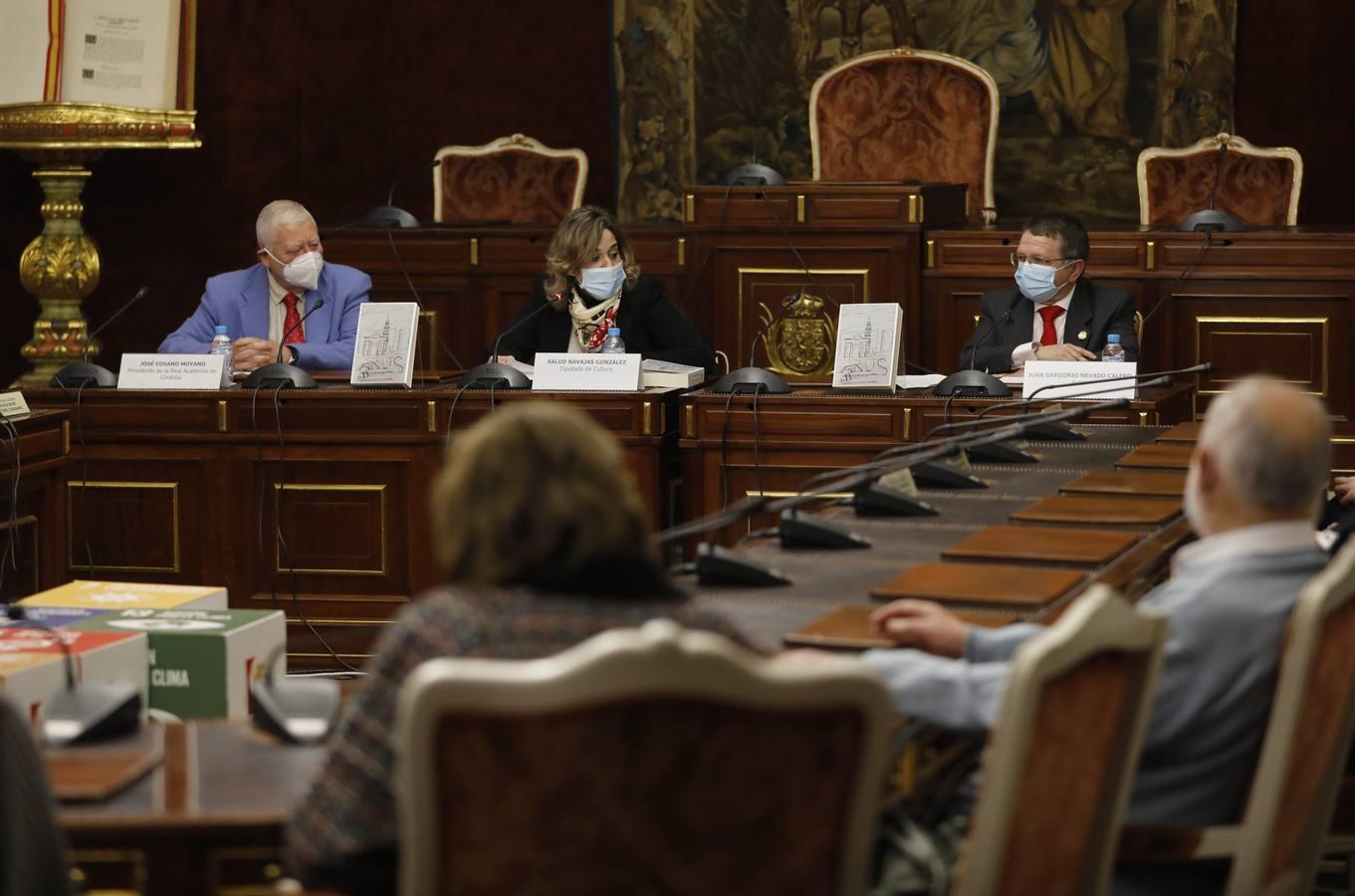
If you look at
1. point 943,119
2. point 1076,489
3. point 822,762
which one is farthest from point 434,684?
point 943,119

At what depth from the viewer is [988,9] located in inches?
379

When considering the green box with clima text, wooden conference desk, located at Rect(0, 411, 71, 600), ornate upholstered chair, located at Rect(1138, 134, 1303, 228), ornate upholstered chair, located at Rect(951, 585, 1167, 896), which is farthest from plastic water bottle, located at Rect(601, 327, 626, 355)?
ornate upholstered chair, located at Rect(951, 585, 1167, 896)

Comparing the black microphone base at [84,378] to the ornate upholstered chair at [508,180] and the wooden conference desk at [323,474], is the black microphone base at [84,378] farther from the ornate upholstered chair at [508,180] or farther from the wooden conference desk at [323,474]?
the ornate upholstered chair at [508,180]

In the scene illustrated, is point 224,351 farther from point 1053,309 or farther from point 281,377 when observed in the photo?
point 1053,309

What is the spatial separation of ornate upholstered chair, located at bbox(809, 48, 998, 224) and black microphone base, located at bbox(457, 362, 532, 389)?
3191mm

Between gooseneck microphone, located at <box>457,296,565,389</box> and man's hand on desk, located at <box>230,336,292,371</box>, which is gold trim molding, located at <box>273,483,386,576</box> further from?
man's hand on desk, located at <box>230,336,292,371</box>

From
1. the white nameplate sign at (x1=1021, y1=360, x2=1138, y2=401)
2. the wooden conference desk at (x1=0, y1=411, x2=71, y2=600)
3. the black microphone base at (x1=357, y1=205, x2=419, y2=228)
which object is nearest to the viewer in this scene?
the wooden conference desk at (x1=0, y1=411, x2=71, y2=600)

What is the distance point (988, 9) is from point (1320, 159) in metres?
1.69

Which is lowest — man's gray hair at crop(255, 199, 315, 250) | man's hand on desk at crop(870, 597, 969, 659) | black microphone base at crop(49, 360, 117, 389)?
man's hand on desk at crop(870, 597, 969, 659)

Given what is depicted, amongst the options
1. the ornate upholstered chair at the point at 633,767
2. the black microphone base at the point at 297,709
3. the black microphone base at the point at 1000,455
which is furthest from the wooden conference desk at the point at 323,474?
the ornate upholstered chair at the point at 633,767

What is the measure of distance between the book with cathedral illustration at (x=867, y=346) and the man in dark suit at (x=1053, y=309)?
0.61 m

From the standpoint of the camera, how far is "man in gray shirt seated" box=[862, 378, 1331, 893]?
243cm

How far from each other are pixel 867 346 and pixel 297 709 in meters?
3.43

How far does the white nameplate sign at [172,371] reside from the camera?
587cm
